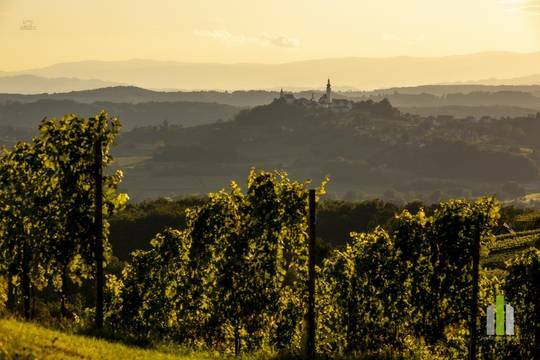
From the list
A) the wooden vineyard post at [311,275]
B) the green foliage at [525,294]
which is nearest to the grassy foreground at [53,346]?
the wooden vineyard post at [311,275]

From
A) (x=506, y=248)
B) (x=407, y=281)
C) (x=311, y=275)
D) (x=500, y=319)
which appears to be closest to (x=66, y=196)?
(x=311, y=275)

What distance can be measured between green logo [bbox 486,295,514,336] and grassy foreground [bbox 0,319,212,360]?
83.7ft

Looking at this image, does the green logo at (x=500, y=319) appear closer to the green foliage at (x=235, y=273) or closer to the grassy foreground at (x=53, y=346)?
the green foliage at (x=235, y=273)

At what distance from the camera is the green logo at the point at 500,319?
142 feet

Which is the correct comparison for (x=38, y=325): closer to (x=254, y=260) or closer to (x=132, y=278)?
(x=254, y=260)

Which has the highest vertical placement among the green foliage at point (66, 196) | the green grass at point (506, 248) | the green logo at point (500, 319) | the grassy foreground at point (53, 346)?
the green foliage at point (66, 196)

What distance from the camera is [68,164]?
34156 millimetres

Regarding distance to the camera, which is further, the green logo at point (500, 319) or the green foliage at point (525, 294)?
the green logo at point (500, 319)

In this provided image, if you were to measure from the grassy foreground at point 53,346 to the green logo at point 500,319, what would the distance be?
83.7ft

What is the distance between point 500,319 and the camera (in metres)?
45.8

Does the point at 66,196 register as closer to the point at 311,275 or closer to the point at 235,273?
the point at 311,275

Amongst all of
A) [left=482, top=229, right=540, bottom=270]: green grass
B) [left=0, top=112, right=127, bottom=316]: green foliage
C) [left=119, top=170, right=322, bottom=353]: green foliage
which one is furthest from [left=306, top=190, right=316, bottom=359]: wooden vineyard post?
[left=482, top=229, right=540, bottom=270]: green grass

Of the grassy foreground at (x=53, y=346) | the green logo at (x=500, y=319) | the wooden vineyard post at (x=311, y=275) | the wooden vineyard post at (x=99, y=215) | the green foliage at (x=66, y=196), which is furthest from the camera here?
the green logo at (x=500, y=319)

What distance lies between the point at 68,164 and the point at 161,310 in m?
21.6
